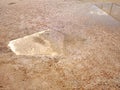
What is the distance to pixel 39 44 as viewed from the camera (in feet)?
8.15

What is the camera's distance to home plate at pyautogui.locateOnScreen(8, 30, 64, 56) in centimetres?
231

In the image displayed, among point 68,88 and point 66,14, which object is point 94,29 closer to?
point 66,14

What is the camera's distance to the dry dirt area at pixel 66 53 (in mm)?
1802

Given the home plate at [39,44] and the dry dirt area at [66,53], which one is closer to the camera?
the dry dirt area at [66,53]

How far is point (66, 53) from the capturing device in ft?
7.68

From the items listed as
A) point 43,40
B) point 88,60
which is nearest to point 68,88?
point 88,60

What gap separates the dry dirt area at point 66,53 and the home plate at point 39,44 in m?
0.08

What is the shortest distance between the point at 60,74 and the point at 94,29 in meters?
1.64

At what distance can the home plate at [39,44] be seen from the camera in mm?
2312

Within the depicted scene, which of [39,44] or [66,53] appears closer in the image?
[66,53]

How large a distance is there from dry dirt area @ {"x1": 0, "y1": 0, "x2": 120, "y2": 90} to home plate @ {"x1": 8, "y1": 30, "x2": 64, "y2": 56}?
8 centimetres

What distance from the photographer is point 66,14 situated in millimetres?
3926

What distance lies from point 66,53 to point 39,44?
18.8 inches

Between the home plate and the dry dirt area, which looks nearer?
the dry dirt area
